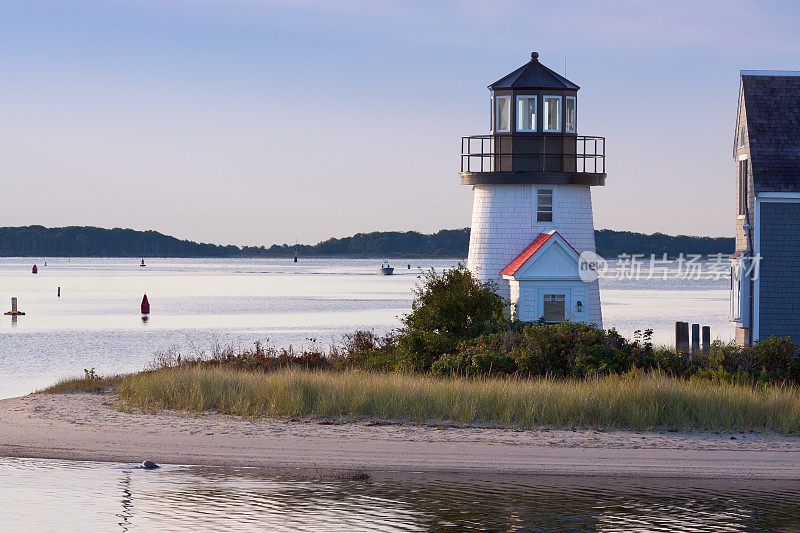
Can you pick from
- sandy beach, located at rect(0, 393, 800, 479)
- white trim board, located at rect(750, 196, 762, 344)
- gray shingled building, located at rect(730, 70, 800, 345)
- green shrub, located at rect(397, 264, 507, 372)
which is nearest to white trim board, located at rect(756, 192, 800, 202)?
gray shingled building, located at rect(730, 70, 800, 345)

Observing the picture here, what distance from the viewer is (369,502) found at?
13641mm

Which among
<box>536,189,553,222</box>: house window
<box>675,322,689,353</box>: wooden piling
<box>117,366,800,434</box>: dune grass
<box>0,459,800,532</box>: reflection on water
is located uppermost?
<box>536,189,553,222</box>: house window

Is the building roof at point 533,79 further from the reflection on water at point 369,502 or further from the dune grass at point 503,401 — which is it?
the reflection on water at point 369,502

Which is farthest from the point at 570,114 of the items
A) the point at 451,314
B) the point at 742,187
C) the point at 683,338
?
the point at 683,338

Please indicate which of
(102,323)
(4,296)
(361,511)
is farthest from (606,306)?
(361,511)

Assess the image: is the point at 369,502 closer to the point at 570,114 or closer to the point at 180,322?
the point at 570,114

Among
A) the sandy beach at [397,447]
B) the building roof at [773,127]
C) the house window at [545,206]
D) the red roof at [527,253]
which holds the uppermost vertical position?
the building roof at [773,127]

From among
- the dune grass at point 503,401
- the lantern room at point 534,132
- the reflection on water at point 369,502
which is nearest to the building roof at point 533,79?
the lantern room at point 534,132

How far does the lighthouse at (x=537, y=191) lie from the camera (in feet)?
100

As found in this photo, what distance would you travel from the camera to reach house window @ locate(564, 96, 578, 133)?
102 ft

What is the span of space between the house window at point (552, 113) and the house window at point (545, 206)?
1949 mm

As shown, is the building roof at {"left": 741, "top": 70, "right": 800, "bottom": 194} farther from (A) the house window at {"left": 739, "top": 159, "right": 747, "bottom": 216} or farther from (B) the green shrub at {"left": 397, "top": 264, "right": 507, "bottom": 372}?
(B) the green shrub at {"left": 397, "top": 264, "right": 507, "bottom": 372}

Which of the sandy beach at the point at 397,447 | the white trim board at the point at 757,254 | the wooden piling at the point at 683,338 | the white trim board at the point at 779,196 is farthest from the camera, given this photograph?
the wooden piling at the point at 683,338

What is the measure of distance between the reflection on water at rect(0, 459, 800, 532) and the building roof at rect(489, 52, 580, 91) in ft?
58.8
